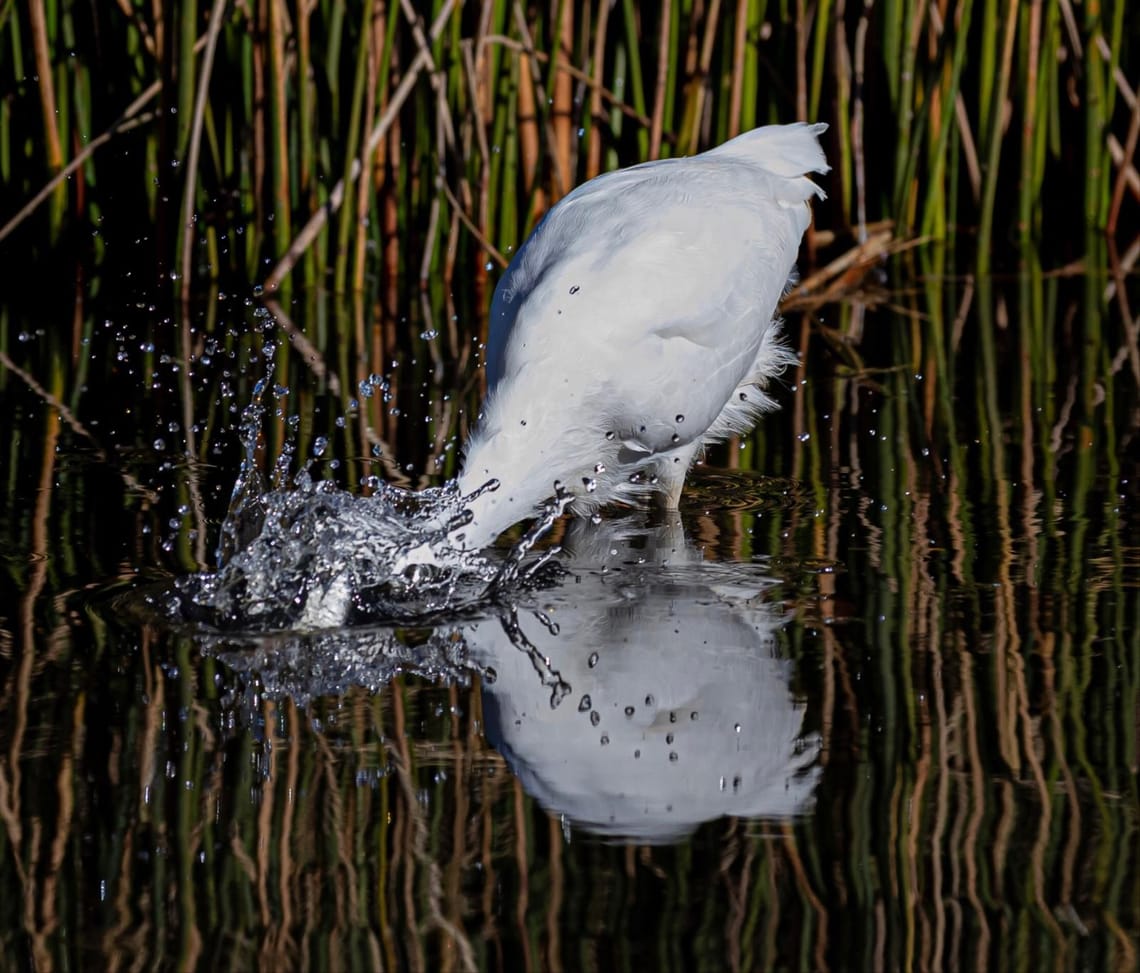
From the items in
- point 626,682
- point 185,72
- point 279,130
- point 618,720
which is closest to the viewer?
point 618,720

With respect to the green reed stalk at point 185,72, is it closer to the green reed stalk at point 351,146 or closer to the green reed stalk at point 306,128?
the green reed stalk at point 306,128

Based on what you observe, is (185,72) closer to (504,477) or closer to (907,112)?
(907,112)

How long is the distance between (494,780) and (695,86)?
14.8 ft

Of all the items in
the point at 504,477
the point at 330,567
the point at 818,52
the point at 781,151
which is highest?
the point at 818,52

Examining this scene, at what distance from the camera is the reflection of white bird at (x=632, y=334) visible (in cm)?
387

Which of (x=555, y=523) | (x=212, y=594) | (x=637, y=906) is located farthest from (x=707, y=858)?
(x=555, y=523)

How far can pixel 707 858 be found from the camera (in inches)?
97.2

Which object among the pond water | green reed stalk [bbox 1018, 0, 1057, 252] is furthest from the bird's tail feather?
green reed stalk [bbox 1018, 0, 1057, 252]

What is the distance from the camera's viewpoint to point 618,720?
301 centimetres

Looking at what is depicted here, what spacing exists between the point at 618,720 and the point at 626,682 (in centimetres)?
18

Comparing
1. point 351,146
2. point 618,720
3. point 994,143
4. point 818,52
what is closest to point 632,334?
point 618,720

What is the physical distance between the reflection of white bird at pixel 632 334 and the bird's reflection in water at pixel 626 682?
10.6 inches

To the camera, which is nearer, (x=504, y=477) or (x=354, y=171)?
(x=504, y=477)

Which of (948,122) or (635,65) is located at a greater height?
(635,65)
